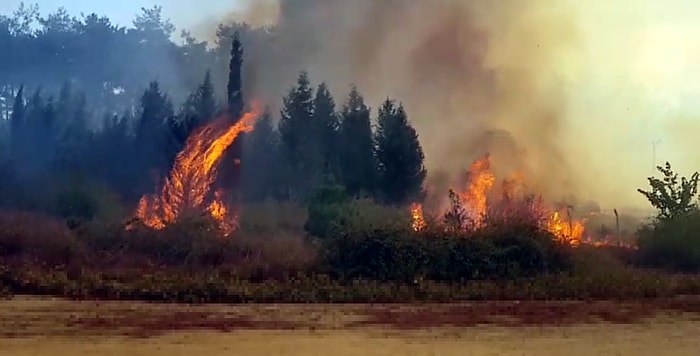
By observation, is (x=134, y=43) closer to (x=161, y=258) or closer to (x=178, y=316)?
(x=161, y=258)

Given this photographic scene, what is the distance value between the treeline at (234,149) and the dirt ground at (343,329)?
35.0 feet

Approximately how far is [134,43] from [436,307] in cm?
3298

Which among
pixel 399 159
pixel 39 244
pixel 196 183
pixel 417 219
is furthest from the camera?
pixel 399 159

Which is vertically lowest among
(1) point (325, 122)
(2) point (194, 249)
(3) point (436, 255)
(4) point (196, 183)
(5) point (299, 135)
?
(3) point (436, 255)

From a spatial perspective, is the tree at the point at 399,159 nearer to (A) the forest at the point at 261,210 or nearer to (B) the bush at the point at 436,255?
(A) the forest at the point at 261,210

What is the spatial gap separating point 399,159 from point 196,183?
8585 mm

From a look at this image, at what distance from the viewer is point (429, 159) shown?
103ft

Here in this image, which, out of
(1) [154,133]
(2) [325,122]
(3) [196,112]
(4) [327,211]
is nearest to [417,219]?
(4) [327,211]

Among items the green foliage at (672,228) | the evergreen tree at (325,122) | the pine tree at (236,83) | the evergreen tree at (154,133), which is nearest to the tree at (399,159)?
the evergreen tree at (325,122)

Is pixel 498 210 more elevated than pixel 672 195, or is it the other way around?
pixel 672 195

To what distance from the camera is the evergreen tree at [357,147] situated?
94.1 feet

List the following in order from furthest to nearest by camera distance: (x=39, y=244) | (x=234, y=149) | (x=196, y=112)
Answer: (x=196, y=112) < (x=234, y=149) < (x=39, y=244)

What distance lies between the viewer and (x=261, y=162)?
3177cm

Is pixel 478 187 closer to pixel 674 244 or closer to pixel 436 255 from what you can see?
pixel 674 244
